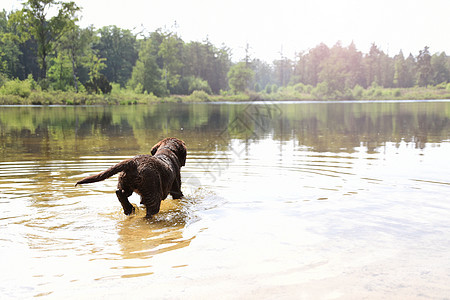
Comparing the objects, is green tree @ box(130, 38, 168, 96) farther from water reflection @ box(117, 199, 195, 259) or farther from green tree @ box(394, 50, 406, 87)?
A: green tree @ box(394, 50, 406, 87)

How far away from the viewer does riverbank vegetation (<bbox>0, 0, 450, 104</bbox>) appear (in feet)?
215

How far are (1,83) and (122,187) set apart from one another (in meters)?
66.3

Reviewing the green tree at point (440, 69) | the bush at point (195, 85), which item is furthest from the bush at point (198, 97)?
the green tree at point (440, 69)

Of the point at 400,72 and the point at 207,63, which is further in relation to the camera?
the point at 400,72

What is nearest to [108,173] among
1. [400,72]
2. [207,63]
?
[207,63]

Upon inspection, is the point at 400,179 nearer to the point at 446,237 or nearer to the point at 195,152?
the point at 446,237

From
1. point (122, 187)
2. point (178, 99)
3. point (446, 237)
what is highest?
point (178, 99)

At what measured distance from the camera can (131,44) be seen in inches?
4604

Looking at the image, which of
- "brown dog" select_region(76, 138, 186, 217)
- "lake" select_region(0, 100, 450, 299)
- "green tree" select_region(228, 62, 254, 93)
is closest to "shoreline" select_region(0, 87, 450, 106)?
"green tree" select_region(228, 62, 254, 93)

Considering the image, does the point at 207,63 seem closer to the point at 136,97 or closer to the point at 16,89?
the point at 136,97

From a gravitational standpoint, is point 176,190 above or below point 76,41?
below

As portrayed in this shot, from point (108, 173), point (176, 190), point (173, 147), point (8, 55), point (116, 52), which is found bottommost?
point (176, 190)

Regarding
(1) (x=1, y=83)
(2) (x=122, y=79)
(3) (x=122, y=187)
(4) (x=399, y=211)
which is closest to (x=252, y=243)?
(3) (x=122, y=187)

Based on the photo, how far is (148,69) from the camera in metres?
93.0
